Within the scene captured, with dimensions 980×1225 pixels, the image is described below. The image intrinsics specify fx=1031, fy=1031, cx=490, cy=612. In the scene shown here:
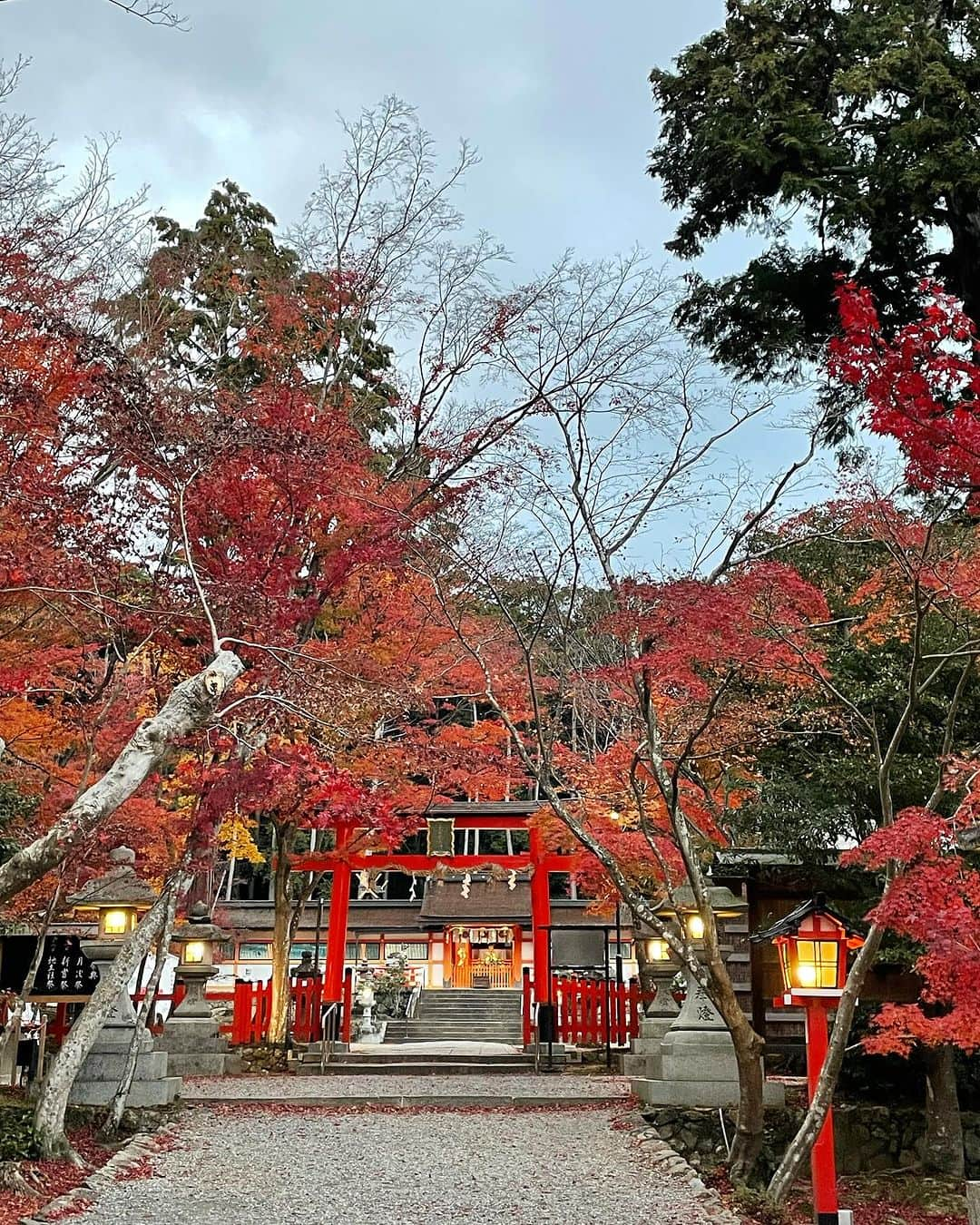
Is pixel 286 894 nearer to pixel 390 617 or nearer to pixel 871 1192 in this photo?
pixel 390 617

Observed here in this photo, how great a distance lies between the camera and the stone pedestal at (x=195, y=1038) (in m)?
14.8

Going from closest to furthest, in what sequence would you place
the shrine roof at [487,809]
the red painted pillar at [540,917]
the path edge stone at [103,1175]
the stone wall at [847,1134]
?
the path edge stone at [103,1175], the stone wall at [847,1134], the red painted pillar at [540,917], the shrine roof at [487,809]

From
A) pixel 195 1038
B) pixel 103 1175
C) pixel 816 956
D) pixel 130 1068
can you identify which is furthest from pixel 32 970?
pixel 816 956

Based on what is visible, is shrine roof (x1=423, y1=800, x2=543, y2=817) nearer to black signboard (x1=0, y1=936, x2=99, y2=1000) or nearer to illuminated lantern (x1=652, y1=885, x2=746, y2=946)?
illuminated lantern (x1=652, y1=885, x2=746, y2=946)

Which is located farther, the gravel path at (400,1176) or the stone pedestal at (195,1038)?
the stone pedestal at (195,1038)

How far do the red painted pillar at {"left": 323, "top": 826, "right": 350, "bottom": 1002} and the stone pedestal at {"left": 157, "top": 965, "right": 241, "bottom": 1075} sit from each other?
2236 millimetres

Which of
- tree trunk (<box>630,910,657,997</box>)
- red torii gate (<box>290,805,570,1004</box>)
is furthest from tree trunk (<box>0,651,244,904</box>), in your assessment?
red torii gate (<box>290,805,570,1004</box>)

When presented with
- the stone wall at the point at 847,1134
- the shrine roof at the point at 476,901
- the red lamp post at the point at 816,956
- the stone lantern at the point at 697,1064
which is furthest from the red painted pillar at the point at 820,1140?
the shrine roof at the point at 476,901

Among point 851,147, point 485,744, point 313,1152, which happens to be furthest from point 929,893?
point 485,744

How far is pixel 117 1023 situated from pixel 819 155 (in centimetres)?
1124

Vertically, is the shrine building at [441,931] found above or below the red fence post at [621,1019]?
above

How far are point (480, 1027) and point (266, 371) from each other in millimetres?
17993

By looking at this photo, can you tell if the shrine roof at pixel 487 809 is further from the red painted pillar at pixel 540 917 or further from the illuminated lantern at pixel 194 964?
the illuminated lantern at pixel 194 964

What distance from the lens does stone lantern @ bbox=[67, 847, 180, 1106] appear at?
1024 centimetres
